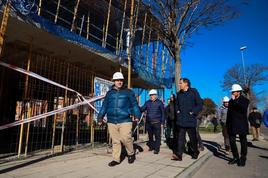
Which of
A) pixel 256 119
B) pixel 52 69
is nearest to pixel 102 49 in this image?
pixel 52 69

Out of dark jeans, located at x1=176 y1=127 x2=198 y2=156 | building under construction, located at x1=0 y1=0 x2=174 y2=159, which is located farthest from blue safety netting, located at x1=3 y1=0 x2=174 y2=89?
dark jeans, located at x1=176 y1=127 x2=198 y2=156

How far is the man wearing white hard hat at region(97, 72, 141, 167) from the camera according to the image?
5.87m

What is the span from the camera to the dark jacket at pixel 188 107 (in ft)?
21.8

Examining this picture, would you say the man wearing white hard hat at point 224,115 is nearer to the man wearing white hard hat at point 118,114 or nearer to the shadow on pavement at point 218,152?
the shadow on pavement at point 218,152

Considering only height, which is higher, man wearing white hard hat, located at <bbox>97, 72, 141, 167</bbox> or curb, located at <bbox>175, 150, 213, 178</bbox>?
man wearing white hard hat, located at <bbox>97, 72, 141, 167</bbox>

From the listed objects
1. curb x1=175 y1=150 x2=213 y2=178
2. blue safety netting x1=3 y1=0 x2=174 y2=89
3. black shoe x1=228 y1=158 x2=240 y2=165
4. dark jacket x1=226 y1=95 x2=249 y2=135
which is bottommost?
curb x1=175 y1=150 x2=213 y2=178

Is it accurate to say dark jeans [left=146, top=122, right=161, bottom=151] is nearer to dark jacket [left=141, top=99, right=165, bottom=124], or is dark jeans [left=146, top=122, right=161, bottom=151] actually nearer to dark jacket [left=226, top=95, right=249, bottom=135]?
dark jacket [left=141, top=99, right=165, bottom=124]

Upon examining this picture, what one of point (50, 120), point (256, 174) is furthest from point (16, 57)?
point (256, 174)

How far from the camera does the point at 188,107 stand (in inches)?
264

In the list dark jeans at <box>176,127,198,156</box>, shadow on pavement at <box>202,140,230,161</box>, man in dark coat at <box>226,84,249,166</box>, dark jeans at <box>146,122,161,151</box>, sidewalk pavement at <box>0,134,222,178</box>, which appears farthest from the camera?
shadow on pavement at <box>202,140,230,161</box>

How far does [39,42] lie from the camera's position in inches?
317

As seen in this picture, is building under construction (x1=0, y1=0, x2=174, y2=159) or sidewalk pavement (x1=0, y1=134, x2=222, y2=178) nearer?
sidewalk pavement (x1=0, y1=134, x2=222, y2=178)

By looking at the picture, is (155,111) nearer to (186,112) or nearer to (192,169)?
(186,112)

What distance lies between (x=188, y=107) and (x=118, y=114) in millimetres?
1939
